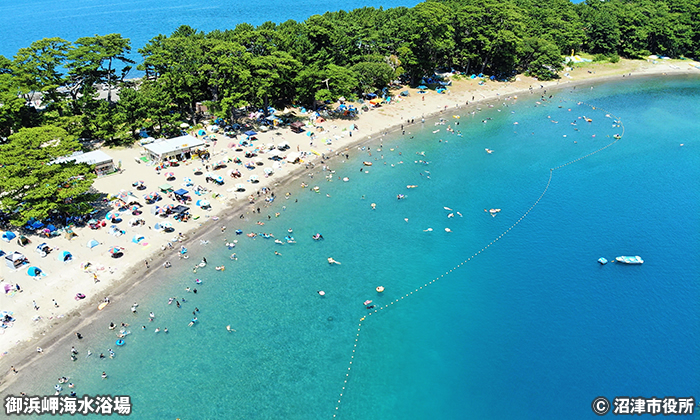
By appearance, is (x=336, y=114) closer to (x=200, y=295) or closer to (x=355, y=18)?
(x=355, y=18)

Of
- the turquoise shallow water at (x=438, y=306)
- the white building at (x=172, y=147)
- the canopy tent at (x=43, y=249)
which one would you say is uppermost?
the white building at (x=172, y=147)

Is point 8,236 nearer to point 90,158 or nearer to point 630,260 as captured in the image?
point 90,158

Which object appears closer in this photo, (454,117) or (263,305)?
(263,305)

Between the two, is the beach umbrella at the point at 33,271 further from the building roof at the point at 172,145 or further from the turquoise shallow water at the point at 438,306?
the building roof at the point at 172,145

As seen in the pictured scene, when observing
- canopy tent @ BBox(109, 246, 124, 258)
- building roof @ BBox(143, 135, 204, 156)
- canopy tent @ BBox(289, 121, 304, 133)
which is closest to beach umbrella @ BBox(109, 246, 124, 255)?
canopy tent @ BBox(109, 246, 124, 258)

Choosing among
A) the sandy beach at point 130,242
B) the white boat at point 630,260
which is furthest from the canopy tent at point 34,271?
the white boat at point 630,260

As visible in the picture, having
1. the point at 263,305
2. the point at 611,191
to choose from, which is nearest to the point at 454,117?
the point at 611,191

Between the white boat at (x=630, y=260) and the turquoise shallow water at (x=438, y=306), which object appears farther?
the white boat at (x=630, y=260)
